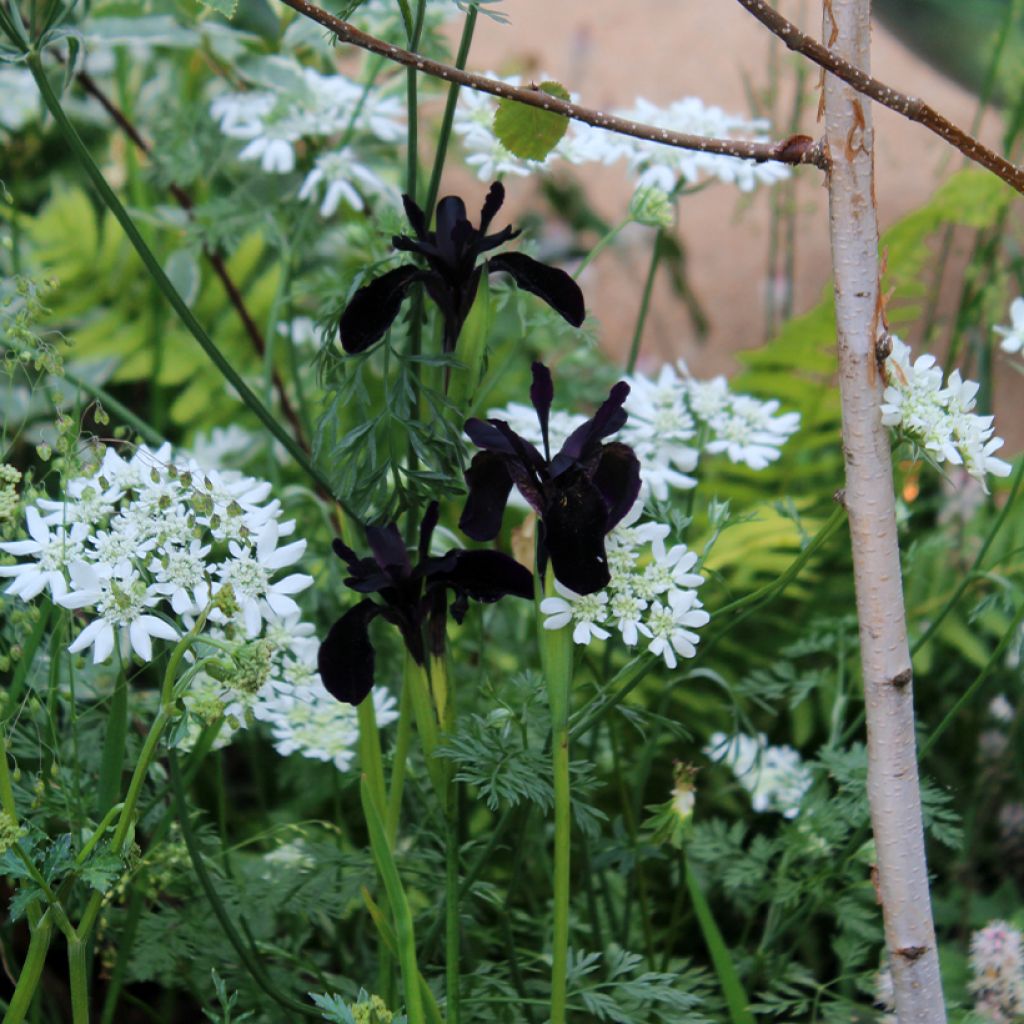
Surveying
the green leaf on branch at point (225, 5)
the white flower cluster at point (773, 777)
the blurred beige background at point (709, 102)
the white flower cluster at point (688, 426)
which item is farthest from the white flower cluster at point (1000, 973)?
the blurred beige background at point (709, 102)

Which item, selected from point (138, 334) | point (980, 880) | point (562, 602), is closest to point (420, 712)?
point (562, 602)

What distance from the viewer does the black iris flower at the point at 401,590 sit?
0.59 meters

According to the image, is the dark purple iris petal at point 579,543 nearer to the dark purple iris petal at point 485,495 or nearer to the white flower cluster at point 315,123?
the dark purple iris petal at point 485,495

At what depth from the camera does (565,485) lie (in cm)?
58

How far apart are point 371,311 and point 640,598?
20cm

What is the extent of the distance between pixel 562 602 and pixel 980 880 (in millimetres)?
761

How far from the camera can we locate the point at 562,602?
1.89ft

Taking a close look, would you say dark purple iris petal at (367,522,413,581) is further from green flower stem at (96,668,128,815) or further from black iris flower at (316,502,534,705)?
green flower stem at (96,668,128,815)

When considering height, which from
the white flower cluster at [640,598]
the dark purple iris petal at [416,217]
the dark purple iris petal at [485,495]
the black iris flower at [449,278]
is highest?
the dark purple iris petal at [416,217]

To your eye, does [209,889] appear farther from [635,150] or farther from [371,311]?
[635,150]

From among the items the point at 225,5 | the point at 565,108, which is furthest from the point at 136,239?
the point at 565,108

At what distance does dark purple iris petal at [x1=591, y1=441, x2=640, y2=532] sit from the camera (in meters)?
0.59

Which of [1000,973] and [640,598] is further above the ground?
[640,598]

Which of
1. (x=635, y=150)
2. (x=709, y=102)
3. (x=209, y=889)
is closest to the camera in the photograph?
(x=209, y=889)
